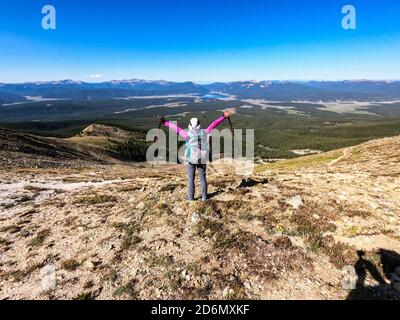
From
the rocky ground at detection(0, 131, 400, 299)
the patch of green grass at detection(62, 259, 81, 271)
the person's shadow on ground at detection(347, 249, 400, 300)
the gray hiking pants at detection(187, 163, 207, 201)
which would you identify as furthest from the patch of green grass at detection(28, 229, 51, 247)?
the person's shadow on ground at detection(347, 249, 400, 300)

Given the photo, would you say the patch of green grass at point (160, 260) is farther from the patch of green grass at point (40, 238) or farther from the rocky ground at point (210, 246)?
the patch of green grass at point (40, 238)

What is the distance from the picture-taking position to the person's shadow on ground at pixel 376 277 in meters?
9.41

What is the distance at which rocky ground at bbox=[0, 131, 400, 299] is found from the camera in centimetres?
1002

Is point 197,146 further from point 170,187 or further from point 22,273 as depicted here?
point 22,273

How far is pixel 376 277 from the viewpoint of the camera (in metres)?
10.3

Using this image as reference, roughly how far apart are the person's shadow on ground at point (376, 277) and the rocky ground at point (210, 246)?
0.04m

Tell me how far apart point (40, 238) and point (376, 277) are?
1453 centimetres

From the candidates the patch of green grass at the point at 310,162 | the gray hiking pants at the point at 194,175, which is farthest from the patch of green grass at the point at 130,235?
the patch of green grass at the point at 310,162

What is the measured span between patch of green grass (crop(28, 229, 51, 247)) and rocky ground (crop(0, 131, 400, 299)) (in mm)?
67

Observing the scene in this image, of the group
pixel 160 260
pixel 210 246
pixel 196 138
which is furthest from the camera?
pixel 196 138

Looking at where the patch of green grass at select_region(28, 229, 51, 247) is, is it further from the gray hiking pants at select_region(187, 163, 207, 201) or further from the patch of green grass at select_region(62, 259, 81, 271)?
the gray hiking pants at select_region(187, 163, 207, 201)

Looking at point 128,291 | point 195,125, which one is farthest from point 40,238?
point 195,125
